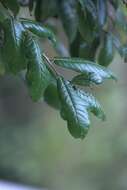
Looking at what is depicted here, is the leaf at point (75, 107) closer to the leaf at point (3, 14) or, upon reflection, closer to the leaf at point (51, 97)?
the leaf at point (3, 14)

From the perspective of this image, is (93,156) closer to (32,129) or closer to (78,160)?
(78,160)

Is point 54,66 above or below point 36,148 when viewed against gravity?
above

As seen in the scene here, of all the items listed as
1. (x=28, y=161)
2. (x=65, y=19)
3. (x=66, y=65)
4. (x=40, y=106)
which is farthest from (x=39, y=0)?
(x=40, y=106)

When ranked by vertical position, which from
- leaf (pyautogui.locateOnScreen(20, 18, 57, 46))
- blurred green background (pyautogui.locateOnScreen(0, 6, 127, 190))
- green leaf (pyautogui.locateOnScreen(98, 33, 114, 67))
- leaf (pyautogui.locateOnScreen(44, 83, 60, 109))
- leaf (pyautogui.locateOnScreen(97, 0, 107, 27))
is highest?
leaf (pyautogui.locateOnScreen(20, 18, 57, 46))

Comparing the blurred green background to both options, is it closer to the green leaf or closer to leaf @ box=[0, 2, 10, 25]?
the green leaf

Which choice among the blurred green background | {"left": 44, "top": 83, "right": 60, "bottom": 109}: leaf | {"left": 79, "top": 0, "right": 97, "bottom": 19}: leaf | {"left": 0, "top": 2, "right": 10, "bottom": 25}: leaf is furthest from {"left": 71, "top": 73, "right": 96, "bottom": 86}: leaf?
the blurred green background

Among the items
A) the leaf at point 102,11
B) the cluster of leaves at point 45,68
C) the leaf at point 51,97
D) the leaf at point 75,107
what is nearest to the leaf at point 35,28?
the cluster of leaves at point 45,68
